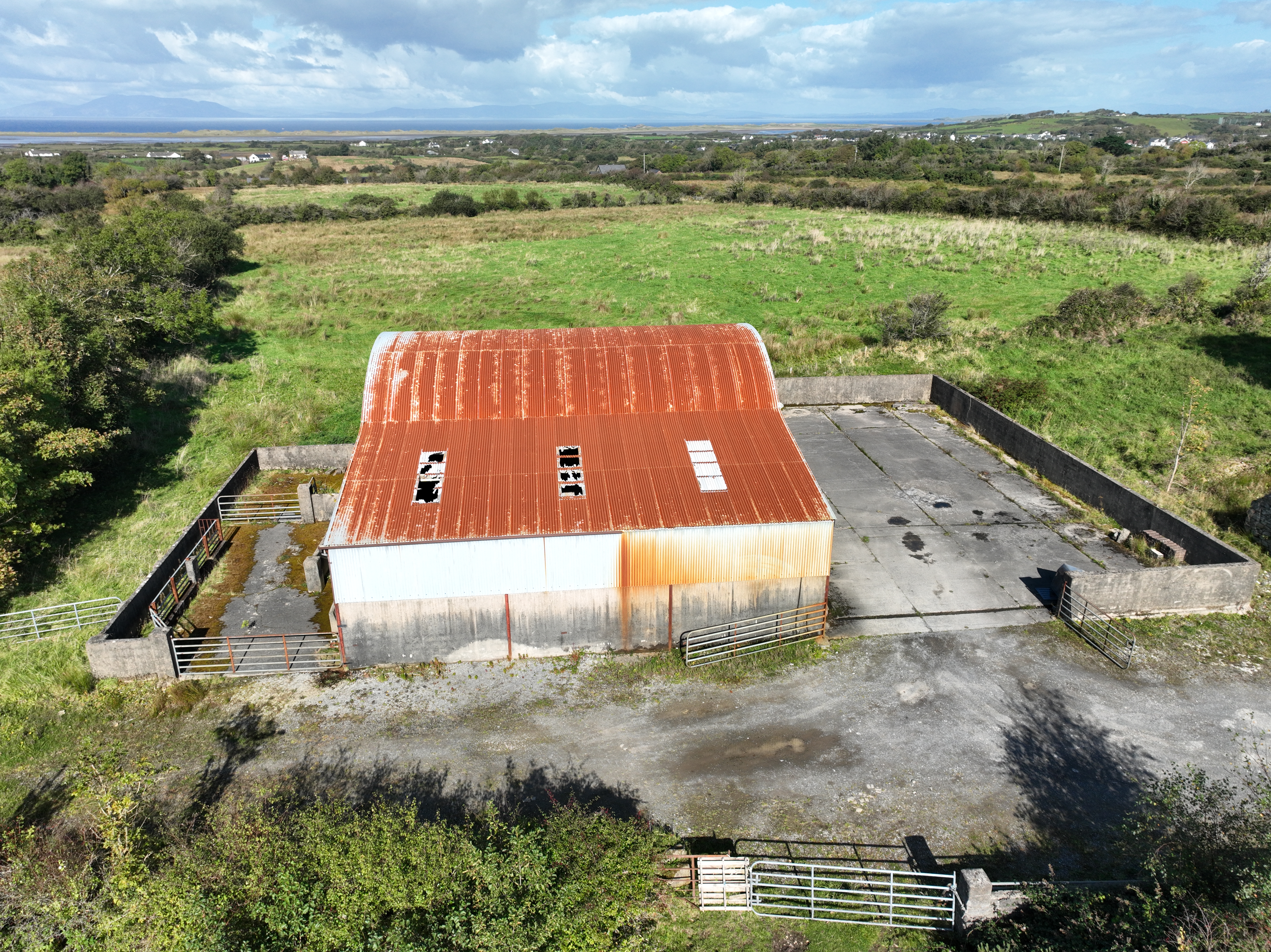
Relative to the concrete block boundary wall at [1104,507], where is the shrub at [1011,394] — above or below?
above

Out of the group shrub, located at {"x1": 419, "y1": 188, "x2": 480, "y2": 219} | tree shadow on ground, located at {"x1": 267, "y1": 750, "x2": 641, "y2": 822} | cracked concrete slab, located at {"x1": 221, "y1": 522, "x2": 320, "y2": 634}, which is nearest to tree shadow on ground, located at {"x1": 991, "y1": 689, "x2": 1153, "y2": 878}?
tree shadow on ground, located at {"x1": 267, "y1": 750, "x2": 641, "y2": 822}

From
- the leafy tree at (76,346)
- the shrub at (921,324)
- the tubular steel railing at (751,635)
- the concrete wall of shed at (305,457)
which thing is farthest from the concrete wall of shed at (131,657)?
the shrub at (921,324)

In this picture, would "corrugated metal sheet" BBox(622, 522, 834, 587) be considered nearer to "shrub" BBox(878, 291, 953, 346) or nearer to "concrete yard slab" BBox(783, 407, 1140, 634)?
"concrete yard slab" BBox(783, 407, 1140, 634)

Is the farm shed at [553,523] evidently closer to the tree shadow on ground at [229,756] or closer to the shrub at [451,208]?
the tree shadow on ground at [229,756]

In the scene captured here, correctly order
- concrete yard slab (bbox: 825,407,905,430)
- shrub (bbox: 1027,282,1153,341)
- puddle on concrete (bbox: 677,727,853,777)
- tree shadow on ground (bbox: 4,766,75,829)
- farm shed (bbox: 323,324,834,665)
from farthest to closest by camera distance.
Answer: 1. shrub (bbox: 1027,282,1153,341)
2. concrete yard slab (bbox: 825,407,905,430)
3. farm shed (bbox: 323,324,834,665)
4. puddle on concrete (bbox: 677,727,853,777)
5. tree shadow on ground (bbox: 4,766,75,829)

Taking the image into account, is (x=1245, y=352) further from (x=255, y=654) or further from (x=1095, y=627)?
(x=255, y=654)

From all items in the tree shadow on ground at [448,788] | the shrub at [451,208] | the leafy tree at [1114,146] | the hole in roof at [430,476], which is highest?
the leafy tree at [1114,146]
